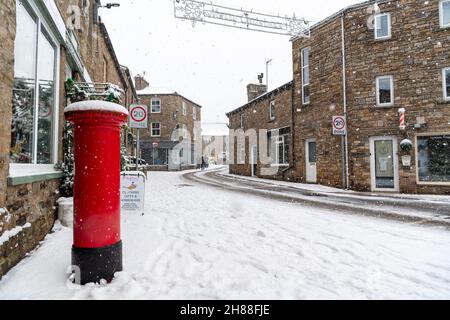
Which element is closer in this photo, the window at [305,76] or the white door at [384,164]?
the white door at [384,164]

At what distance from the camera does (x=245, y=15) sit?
551 inches

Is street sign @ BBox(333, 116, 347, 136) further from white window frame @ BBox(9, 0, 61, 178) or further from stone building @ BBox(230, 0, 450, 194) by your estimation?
white window frame @ BBox(9, 0, 61, 178)

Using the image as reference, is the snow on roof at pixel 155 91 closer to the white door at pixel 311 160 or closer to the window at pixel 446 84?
the white door at pixel 311 160

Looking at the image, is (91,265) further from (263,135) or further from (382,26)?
(263,135)

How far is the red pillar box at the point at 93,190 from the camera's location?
8.76ft

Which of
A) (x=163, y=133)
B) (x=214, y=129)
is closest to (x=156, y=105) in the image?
(x=163, y=133)

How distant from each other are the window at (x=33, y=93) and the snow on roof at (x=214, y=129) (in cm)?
6297

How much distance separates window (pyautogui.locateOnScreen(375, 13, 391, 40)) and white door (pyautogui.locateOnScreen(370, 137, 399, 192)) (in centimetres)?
438

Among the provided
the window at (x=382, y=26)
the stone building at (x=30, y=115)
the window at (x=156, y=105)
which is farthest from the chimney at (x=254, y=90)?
the stone building at (x=30, y=115)

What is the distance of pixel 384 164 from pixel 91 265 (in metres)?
12.6

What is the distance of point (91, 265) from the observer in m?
2.66

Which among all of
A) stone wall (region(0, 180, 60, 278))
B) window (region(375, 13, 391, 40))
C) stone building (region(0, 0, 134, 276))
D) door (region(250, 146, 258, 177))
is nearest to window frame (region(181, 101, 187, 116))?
door (region(250, 146, 258, 177))

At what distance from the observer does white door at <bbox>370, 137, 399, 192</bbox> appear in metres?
12.1
